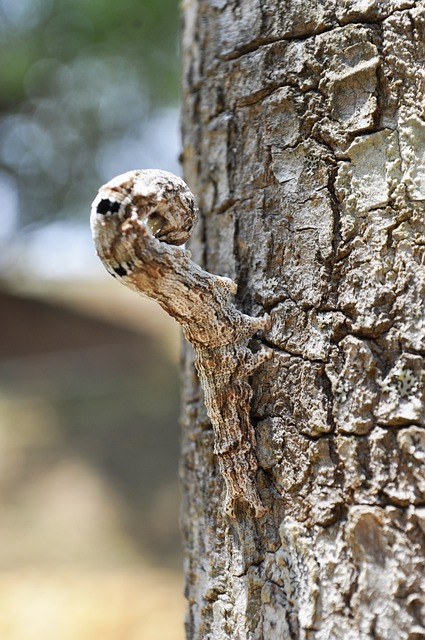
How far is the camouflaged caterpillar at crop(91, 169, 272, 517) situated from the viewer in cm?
94

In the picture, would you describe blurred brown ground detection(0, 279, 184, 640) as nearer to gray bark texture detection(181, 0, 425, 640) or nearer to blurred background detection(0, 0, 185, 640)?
blurred background detection(0, 0, 185, 640)

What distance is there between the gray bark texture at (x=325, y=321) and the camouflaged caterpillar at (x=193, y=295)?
0.10 ft

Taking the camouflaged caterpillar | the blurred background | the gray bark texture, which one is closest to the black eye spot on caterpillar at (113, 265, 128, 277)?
the camouflaged caterpillar

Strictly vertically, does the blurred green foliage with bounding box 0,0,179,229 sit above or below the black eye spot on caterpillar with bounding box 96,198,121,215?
above

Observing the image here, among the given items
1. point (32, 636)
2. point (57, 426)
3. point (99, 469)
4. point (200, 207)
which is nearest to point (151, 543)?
point (99, 469)

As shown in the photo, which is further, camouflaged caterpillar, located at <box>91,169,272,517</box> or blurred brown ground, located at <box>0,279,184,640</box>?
blurred brown ground, located at <box>0,279,184,640</box>

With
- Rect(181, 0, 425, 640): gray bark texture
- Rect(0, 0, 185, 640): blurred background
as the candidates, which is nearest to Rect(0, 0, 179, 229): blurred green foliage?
Rect(0, 0, 185, 640): blurred background

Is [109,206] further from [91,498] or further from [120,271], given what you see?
[91,498]

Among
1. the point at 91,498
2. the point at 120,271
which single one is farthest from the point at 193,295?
the point at 91,498

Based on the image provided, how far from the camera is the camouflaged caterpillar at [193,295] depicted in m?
0.94

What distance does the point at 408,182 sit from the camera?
3.24ft

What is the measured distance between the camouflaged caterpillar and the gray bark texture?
32 mm

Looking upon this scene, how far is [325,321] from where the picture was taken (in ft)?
3.34

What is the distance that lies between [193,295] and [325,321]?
0.22 metres
